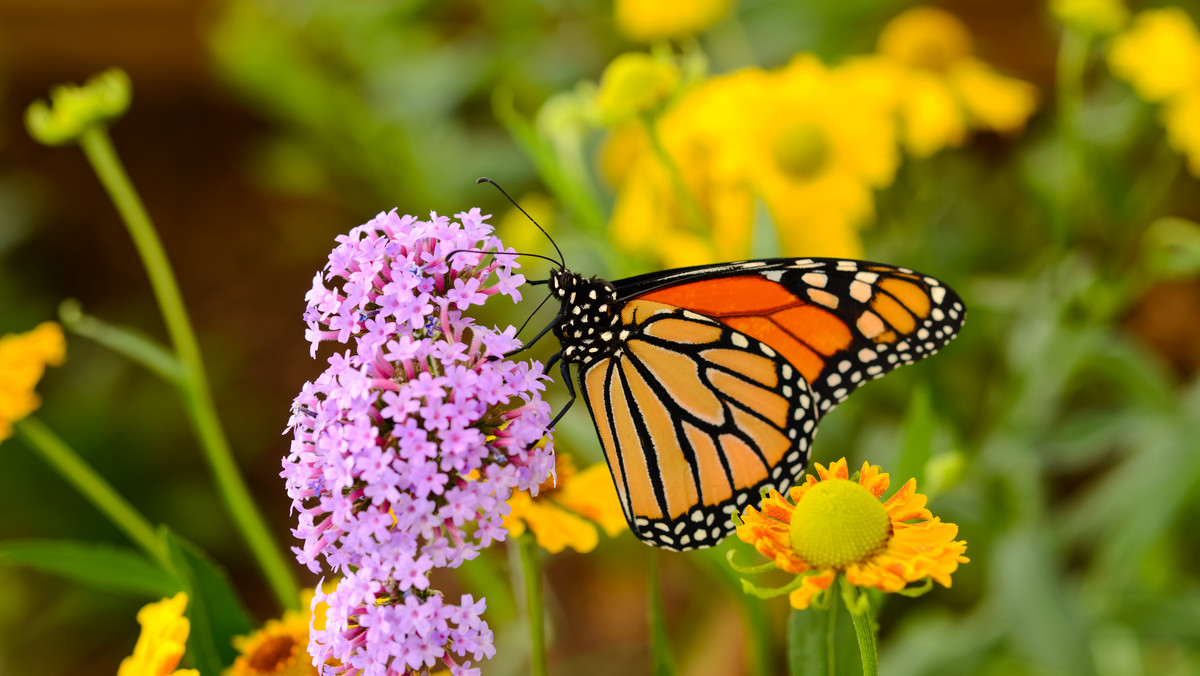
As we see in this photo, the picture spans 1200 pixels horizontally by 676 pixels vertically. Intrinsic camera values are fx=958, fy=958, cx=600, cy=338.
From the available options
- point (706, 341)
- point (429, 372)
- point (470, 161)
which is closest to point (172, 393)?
point (470, 161)

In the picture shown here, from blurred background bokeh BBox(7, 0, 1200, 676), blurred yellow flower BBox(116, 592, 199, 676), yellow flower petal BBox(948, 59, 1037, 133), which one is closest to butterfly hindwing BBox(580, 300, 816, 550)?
blurred background bokeh BBox(7, 0, 1200, 676)

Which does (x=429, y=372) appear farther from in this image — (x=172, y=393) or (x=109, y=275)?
(x=109, y=275)

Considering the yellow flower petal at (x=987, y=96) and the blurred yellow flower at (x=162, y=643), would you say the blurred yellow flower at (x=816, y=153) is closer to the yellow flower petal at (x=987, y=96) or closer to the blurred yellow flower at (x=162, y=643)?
the yellow flower petal at (x=987, y=96)

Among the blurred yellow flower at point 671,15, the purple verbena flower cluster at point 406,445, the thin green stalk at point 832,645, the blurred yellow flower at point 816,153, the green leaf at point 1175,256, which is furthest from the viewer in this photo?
the blurred yellow flower at point 671,15

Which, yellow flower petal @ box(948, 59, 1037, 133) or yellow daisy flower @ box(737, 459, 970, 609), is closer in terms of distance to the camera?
yellow daisy flower @ box(737, 459, 970, 609)

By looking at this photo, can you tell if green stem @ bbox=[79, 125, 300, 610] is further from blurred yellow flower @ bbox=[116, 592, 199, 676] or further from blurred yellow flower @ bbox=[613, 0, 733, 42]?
blurred yellow flower @ bbox=[613, 0, 733, 42]

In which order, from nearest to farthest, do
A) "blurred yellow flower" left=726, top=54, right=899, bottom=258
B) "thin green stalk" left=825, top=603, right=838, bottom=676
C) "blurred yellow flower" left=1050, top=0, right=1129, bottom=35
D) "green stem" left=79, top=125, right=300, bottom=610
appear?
"thin green stalk" left=825, top=603, right=838, bottom=676 < "green stem" left=79, top=125, right=300, bottom=610 < "blurred yellow flower" left=1050, top=0, right=1129, bottom=35 < "blurred yellow flower" left=726, top=54, right=899, bottom=258

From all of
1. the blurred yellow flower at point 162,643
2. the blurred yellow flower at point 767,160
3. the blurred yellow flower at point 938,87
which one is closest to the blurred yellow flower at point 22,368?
the blurred yellow flower at point 162,643
